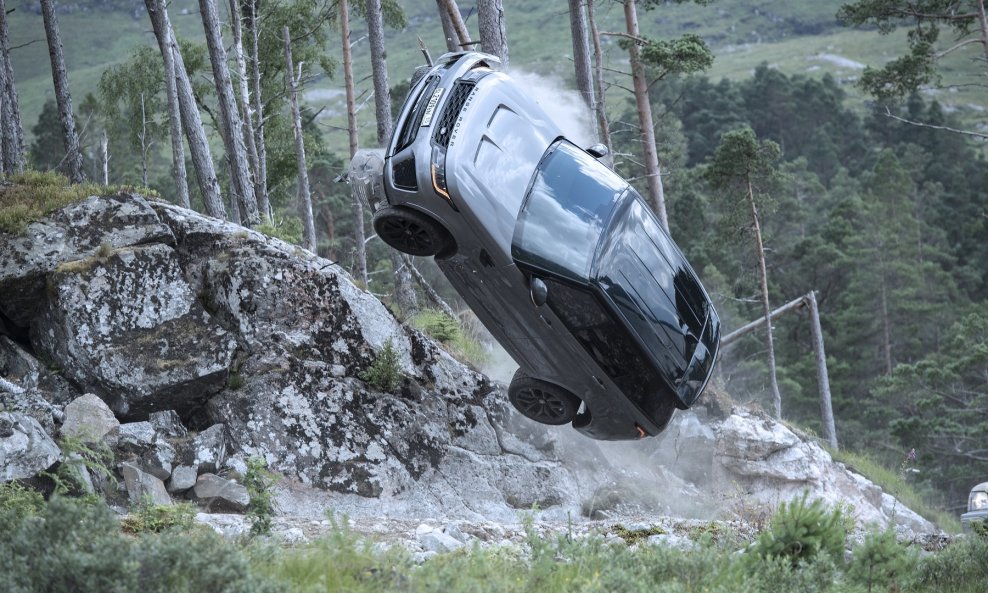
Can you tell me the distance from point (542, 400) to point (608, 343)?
3.87 ft

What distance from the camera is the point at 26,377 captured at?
876 centimetres

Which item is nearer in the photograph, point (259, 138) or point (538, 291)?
point (538, 291)

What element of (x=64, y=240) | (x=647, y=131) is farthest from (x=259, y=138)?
(x=64, y=240)

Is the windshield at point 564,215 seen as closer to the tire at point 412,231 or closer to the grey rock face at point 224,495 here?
the tire at point 412,231

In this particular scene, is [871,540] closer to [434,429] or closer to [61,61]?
[434,429]

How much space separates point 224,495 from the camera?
8.12m

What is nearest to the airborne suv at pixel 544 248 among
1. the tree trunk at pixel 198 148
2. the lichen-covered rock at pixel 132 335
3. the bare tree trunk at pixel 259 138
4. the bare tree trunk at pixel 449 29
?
the lichen-covered rock at pixel 132 335

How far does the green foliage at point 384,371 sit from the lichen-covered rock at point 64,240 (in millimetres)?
2497

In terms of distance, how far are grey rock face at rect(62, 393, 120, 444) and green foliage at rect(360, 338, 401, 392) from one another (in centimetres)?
266

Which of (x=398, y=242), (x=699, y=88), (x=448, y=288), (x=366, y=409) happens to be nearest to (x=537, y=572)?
(x=398, y=242)

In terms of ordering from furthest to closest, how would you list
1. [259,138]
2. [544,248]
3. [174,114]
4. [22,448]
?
1. [259,138]
2. [174,114]
3. [544,248]
4. [22,448]

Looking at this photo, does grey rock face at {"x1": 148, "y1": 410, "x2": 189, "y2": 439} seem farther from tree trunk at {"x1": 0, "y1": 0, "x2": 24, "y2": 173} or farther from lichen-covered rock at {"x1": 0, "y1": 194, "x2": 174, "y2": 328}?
tree trunk at {"x1": 0, "y1": 0, "x2": 24, "y2": 173}

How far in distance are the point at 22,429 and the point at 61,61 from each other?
12.5 meters

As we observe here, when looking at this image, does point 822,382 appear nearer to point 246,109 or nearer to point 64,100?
point 246,109
